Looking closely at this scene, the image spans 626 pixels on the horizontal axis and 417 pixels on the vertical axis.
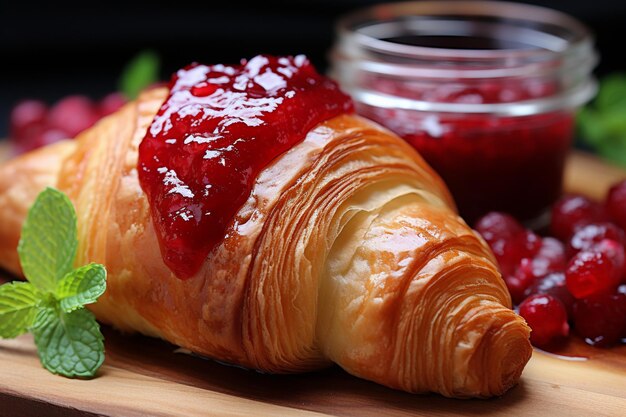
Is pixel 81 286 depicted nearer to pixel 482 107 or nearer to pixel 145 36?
pixel 482 107

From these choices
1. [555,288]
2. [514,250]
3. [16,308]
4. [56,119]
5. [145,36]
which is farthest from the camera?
[145,36]

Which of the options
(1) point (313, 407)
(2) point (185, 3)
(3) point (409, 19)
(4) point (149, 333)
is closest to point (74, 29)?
(2) point (185, 3)

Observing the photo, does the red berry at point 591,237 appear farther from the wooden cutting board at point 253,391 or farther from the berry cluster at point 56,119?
the berry cluster at point 56,119

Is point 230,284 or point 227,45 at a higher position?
point 230,284

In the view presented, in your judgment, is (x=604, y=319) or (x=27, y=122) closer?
(x=604, y=319)

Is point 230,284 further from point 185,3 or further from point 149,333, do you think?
point 185,3

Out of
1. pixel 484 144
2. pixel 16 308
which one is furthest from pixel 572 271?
pixel 16 308
